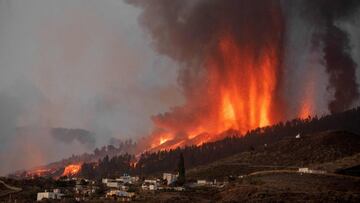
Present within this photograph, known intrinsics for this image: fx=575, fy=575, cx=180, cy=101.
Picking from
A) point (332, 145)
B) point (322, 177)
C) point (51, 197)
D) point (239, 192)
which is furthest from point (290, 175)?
point (51, 197)

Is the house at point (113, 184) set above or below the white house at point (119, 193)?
above

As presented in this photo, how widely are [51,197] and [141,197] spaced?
17980 mm

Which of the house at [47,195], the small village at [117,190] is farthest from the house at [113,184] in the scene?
the house at [47,195]

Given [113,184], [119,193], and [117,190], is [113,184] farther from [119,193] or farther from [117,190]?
[119,193]

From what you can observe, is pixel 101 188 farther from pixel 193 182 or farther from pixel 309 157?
pixel 309 157

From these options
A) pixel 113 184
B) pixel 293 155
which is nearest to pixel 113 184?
pixel 113 184

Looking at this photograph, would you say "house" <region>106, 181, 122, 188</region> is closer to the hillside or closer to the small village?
the small village

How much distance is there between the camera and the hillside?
14388 cm

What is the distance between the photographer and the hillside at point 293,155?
143875 millimetres

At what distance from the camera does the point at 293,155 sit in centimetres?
15550

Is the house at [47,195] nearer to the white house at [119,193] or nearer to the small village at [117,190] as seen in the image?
the small village at [117,190]

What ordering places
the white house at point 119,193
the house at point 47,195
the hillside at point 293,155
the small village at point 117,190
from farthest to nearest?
1. the hillside at point 293,155
2. the white house at point 119,193
3. the small village at point 117,190
4. the house at point 47,195

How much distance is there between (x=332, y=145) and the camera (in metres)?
153

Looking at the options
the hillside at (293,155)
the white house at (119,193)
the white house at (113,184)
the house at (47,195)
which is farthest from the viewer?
the hillside at (293,155)
